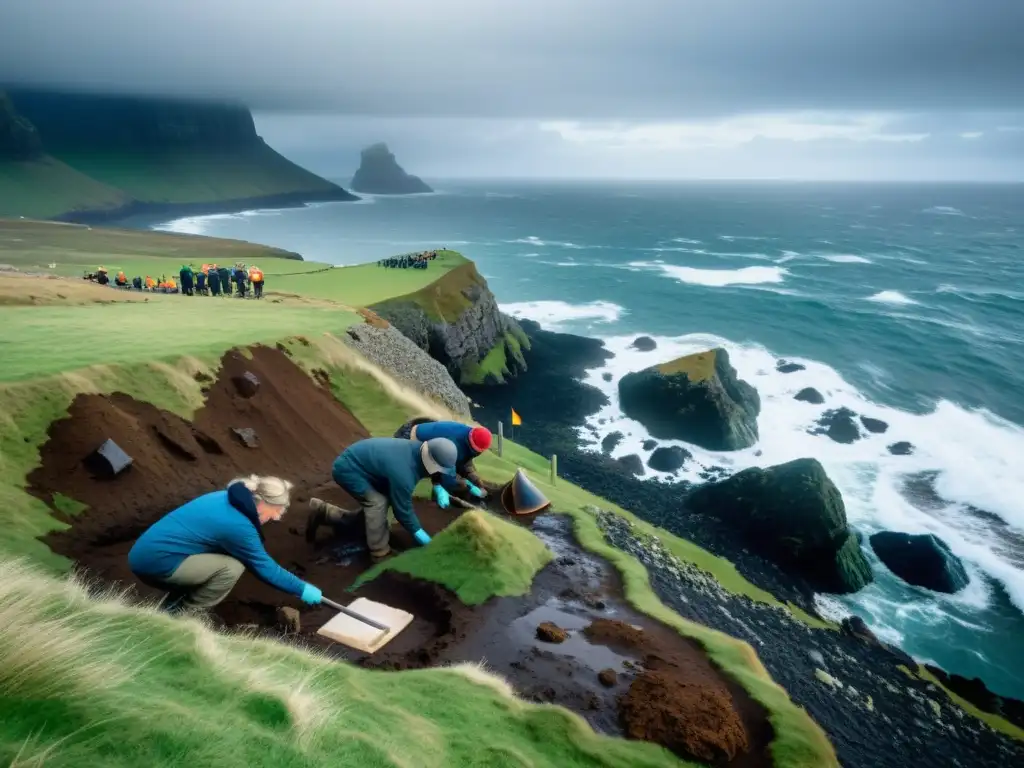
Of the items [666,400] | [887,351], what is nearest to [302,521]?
[666,400]

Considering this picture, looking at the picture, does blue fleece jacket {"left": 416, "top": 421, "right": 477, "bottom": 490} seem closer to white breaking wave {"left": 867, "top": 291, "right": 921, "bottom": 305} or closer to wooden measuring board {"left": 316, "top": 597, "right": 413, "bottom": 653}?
wooden measuring board {"left": 316, "top": 597, "right": 413, "bottom": 653}

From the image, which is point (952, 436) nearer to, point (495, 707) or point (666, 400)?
point (666, 400)

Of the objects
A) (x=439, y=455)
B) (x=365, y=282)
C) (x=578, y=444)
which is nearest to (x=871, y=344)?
(x=578, y=444)

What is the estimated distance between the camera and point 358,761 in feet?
17.5

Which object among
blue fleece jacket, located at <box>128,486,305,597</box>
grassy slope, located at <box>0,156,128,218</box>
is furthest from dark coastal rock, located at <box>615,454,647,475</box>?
grassy slope, located at <box>0,156,128,218</box>

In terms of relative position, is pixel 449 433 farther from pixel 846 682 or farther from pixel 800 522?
pixel 800 522

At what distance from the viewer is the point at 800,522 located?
29.4 meters

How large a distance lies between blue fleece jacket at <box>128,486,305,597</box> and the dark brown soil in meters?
1.99

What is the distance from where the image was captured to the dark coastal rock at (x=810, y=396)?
2066 inches

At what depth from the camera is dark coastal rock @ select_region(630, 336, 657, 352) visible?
66.8 meters

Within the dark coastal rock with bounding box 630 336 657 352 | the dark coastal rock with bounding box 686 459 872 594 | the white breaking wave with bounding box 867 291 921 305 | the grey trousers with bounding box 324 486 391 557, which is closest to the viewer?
the grey trousers with bounding box 324 486 391 557

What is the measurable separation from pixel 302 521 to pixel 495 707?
26.3ft

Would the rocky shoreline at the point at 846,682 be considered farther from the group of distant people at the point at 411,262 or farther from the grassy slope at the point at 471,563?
the group of distant people at the point at 411,262

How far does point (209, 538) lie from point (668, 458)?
35.4m
